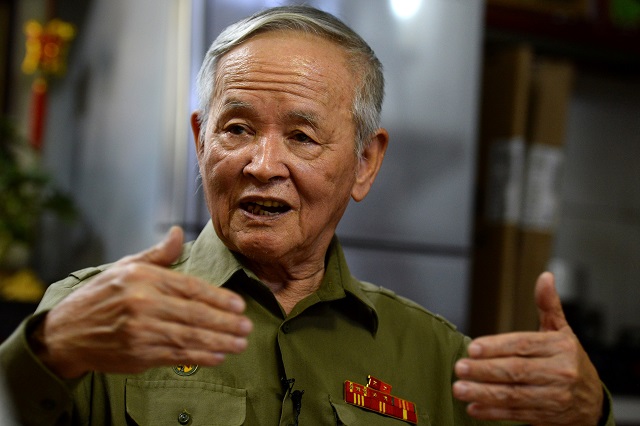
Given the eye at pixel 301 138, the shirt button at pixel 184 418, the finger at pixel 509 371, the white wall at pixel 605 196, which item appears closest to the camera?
the finger at pixel 509 371

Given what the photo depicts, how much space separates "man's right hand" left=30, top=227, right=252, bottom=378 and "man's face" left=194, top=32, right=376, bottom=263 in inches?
10.9

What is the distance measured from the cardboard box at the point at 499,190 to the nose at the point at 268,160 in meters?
1.39

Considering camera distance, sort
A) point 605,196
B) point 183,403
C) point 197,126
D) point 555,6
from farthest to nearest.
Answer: point 605,196
point 555,6
point 197,126
point 183,403

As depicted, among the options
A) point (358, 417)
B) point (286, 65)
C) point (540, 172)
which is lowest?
point (358, 417)

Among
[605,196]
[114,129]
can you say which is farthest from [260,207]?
[605,196]

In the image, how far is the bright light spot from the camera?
2.16 metres

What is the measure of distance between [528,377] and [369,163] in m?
0.48

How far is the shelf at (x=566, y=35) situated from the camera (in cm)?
262

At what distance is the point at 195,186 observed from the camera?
5.88 feet

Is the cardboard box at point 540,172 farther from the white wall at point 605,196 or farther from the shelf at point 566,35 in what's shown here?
the white wall at point 605,196

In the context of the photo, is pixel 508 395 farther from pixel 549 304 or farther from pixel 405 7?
pixel 405 7

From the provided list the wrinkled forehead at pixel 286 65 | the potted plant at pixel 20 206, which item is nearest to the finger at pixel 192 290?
the wrinkled forehead at pixel 286 65

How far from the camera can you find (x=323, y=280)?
1.25 m

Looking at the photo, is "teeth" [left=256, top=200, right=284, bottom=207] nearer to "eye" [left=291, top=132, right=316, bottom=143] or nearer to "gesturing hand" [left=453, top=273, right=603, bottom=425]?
"eye" [left=291, top=132, right=316, bottom=143]
